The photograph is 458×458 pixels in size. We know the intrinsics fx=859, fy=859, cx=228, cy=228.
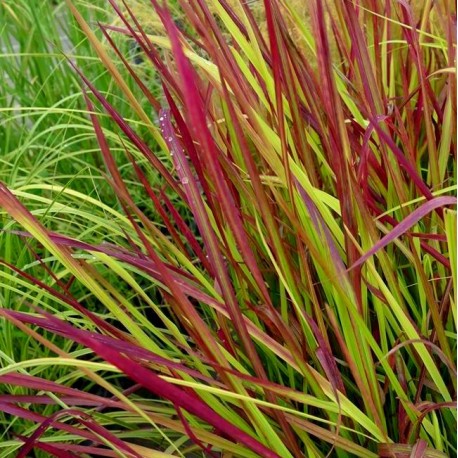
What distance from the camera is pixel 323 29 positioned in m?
0.83

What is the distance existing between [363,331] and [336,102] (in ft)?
0.77

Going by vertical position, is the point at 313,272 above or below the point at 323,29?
below

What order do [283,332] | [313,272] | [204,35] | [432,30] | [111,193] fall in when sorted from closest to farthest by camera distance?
1. [204,35]
2. [283,332]
3. [313,272]
4. [432,30]
5. [111,193]

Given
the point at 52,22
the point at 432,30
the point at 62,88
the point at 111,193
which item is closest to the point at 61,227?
the point at 111,193

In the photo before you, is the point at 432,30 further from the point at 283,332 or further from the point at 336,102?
the point at 283,332

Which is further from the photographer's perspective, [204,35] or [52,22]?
[52,22]

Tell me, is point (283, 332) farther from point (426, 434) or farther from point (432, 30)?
point (432, 30)

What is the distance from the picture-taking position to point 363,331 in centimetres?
88

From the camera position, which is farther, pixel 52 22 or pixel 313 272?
pixel 52 22

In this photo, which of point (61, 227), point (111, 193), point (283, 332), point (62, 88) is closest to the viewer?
point (283, 332)

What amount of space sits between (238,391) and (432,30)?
763 mm

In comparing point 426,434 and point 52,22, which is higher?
point 52,22

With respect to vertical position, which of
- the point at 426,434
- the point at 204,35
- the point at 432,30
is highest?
the point at 204,35

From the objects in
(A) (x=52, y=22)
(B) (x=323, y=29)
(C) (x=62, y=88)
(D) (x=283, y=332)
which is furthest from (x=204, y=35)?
(A) (x=52, y=22)
